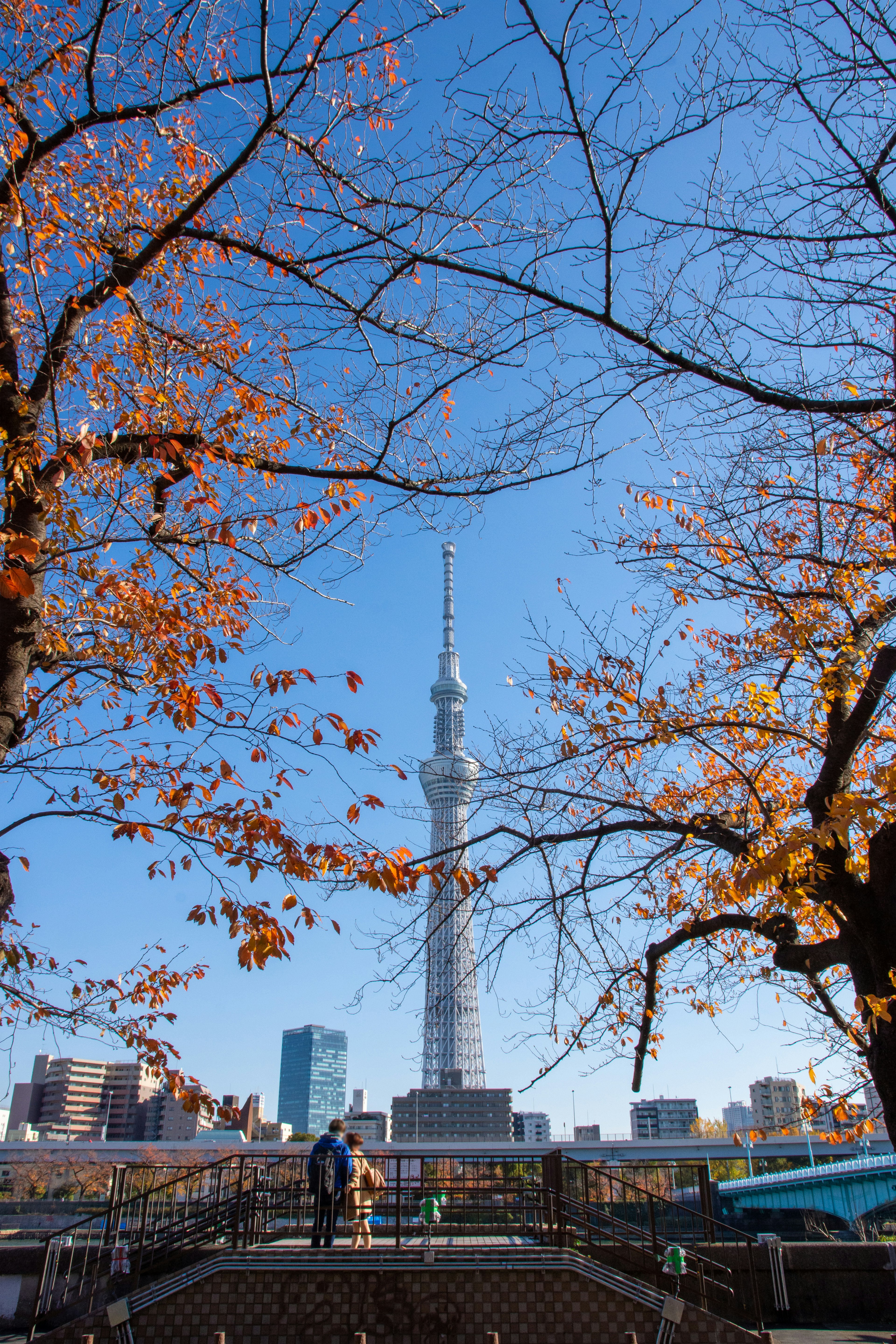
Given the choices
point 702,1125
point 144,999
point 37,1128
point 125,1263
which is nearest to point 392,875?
point 144,999

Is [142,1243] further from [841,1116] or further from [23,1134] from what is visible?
[23,1134]

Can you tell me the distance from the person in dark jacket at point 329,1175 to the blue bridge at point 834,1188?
1994 centimetres

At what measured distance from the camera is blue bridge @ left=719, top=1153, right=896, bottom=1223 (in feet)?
94.3

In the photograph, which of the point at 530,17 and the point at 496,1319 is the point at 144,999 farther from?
the point at 530,17

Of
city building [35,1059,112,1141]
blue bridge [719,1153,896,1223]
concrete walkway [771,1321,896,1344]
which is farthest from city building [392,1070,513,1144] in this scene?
concrete walkway [771,1321,896,1344]

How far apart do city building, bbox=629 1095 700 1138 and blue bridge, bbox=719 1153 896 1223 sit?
114017 millimetres

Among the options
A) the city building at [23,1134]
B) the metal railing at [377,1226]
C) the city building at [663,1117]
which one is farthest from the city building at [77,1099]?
the metal railing at [377,1226]

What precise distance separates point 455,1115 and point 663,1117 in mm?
70974

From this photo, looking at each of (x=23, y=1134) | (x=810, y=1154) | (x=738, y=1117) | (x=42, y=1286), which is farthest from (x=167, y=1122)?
(x=42, y=1286)

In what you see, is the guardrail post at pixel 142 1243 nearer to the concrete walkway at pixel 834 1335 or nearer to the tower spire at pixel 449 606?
the concrete walkway at pixel 834 1335

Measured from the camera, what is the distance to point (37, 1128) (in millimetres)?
129500

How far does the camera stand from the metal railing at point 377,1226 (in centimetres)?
992

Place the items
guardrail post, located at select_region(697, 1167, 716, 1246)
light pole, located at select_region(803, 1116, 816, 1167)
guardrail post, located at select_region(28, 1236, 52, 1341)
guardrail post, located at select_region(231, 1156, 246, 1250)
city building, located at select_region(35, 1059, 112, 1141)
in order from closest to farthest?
guardrail post, located at select_region(231, 1156, 246, 1250), guardrail post, located at select_region(28, 1236, 52, 1341), guardrail post, located at select_region(697, 1167, 716, 1246), light pole, located at select_region(803, 1116, 816, 1167), city building, located at select_region(35, 1059, 112, 1141)

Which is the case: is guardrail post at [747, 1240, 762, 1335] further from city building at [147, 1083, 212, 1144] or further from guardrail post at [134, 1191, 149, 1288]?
city building at [147, 1083, 212, 1144]
